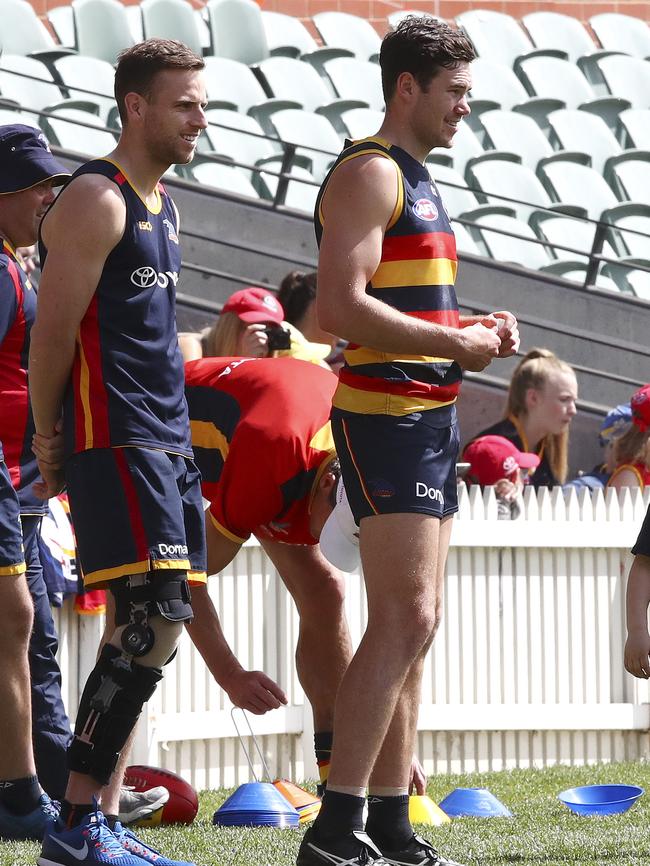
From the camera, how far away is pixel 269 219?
37.2ft

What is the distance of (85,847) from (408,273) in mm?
1564

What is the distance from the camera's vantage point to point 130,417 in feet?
11.3

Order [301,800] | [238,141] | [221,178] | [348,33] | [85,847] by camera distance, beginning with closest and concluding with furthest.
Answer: [85,847] → [301,800] → [221,178] → [238,141] → [348,33]

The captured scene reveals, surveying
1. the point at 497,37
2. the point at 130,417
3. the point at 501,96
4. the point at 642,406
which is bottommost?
the point at 130,417

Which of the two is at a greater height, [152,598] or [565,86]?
[565,86]

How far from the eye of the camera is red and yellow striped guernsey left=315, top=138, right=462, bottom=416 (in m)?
3.54

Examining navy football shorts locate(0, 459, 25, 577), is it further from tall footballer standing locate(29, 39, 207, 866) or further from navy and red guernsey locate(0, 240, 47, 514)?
tall footballer standing locate(29, 39, 207, 866)

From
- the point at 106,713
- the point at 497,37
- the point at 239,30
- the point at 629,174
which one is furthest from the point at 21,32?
the point at 106,713

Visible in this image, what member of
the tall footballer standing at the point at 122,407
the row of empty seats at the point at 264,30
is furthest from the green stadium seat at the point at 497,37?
the tall footballer standing at the point at 122,407

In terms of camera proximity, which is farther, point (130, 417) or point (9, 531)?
point (9, 531)

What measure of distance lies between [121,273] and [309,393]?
135 centimetres

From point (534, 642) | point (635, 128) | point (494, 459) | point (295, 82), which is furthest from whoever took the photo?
point (635, 128)

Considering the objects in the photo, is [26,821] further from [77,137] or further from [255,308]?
[77,137]

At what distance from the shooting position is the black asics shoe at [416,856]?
352cm
